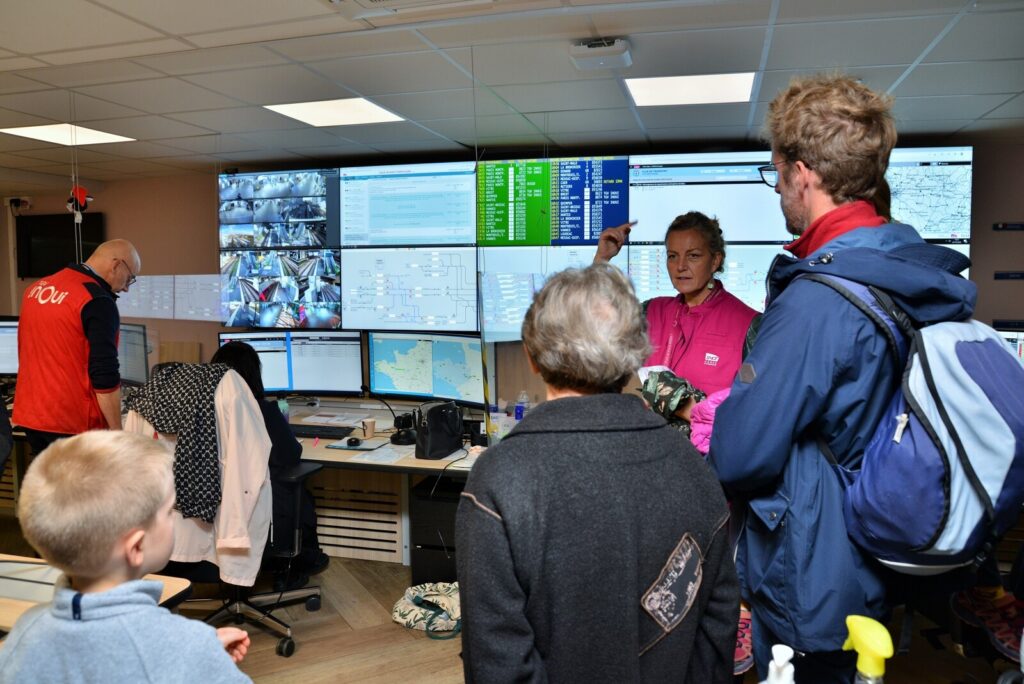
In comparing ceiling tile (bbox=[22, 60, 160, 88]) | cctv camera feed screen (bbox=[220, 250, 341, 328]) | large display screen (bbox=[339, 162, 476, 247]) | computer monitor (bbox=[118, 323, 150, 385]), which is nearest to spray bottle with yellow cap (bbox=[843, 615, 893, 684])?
ceiling tile (bbox=[22, 60, 160, 88])

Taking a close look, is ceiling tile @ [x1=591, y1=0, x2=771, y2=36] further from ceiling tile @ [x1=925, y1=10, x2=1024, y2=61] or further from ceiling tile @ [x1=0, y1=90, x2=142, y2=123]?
ceiling tile @ [x1=0, y1=90, x2=142, y2=123]

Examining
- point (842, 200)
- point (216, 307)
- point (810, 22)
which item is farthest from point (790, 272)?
point (216, 307)

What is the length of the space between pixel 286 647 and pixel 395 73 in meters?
2.38

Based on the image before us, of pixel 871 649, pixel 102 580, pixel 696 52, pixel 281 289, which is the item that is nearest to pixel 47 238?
pixel 281 289

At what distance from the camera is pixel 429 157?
4.68m

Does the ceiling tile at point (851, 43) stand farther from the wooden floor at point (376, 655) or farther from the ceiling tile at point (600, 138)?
the wooden floor at point (376, 655)

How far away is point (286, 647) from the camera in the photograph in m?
2.85

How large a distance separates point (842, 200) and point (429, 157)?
377 cm

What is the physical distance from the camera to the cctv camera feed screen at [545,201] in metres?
2.91

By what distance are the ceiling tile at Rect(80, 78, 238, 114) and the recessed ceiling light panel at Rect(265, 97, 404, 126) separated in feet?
0.90

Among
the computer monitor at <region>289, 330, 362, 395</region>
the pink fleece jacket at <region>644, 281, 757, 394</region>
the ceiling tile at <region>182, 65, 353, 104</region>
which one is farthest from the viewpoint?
the computer monitor at <region>289, 330, 362, 395</region>

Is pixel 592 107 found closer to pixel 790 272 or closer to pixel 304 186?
pixel 304 186

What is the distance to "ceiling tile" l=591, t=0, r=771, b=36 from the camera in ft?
7.63

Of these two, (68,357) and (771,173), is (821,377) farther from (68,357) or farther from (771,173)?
(68,357)
